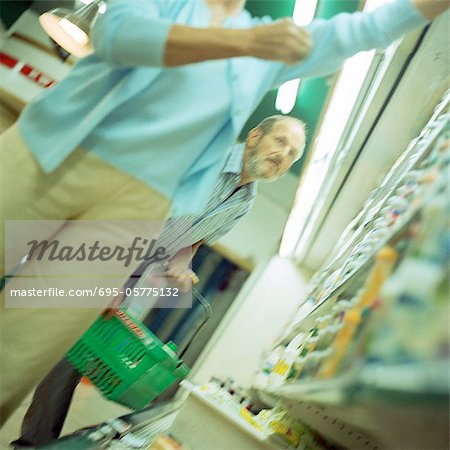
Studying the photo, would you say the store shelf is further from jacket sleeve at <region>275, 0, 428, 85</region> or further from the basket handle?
the basket handle

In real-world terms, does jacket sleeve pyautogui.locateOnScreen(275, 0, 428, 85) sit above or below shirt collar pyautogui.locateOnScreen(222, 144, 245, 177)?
above

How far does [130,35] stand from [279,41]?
0.85 feet

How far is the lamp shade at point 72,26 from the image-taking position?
5.51 feet

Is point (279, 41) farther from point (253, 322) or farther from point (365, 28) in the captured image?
point (253, 322)

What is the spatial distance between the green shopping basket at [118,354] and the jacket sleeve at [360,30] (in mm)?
922

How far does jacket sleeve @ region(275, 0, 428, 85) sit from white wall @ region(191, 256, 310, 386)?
2200 mm

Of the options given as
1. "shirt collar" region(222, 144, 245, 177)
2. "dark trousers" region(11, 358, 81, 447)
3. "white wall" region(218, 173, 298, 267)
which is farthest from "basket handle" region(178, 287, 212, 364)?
"shirt collar" region(222, 144, 245, 177)

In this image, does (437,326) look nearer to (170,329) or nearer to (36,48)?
(170,329)

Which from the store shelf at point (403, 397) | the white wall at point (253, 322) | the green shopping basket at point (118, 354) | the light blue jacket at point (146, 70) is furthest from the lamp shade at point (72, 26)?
the white wall at point (253, 322)

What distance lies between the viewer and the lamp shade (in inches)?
66.1

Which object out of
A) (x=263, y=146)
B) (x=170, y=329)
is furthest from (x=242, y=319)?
(x=263, y=146)

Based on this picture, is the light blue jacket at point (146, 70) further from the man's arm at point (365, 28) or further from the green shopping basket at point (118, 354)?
the green shopping basket at point (118, 354)

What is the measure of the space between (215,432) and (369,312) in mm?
1113

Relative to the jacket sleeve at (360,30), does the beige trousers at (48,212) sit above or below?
below
